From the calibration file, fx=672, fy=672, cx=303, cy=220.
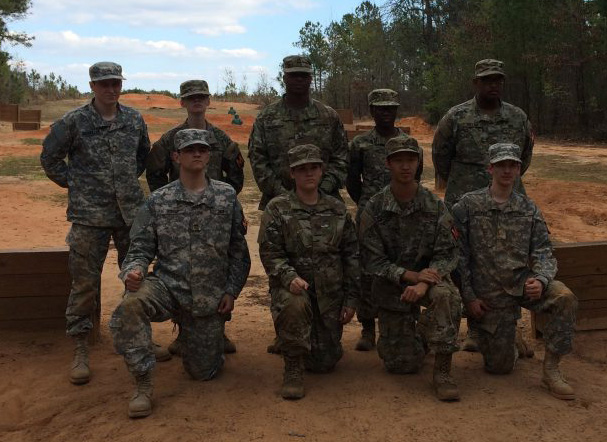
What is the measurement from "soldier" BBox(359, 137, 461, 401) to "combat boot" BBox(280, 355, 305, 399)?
0.63 m

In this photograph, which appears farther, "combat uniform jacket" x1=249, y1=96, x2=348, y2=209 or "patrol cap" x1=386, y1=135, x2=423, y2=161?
"combat uniform jacket" x1=249, y1=96, x2=348, y2=209

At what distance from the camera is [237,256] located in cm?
432

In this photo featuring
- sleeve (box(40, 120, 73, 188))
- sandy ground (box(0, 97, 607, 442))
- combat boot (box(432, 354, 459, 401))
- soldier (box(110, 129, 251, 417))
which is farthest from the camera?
sleeve (box(40, 120, 73, 188))

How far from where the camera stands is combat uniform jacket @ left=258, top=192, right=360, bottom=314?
4.18 m

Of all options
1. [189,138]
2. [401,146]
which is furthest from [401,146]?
[189,138]

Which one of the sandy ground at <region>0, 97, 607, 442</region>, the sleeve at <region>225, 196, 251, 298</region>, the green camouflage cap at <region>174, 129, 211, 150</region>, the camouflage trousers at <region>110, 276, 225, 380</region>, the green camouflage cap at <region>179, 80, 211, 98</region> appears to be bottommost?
the sandy ground at <region>0, 97, 607, 442</region>

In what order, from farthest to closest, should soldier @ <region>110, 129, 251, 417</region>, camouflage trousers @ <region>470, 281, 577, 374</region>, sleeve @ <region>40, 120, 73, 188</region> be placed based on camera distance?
sleeve @ <region>40, 120, 73, 188</region>
soldier @ <region>110, 129, 251, 417</region>
camouflage trousers @ <region>470, 281, 577, 374</region>

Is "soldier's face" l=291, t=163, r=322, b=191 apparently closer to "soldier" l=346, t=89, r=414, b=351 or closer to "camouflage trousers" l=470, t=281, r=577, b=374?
"soldier" l=346, t=89, r=414, b=351

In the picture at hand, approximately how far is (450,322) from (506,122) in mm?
1750

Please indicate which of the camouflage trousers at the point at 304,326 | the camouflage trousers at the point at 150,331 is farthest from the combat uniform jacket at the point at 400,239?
the camouflage trousers at the point at 150,331

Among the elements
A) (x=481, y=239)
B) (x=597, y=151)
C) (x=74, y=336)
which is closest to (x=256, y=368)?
(x=74, y=336)

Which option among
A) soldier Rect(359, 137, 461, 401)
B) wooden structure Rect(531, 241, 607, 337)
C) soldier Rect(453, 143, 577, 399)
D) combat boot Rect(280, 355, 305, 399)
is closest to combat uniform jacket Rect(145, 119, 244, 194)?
soldier Rect(359, 137, 461, 401)

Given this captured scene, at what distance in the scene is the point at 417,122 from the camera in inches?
1206

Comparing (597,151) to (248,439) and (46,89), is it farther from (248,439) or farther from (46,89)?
(46,89)
